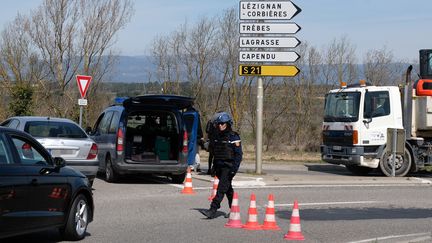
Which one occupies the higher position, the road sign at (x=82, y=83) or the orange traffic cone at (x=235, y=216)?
the road sign at (x=82, y=83)

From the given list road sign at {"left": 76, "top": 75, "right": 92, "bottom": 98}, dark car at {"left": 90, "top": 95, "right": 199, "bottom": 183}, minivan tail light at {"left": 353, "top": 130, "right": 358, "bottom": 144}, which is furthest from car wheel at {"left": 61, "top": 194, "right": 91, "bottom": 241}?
minivan tail light at {"left": 353, "top": 130, "right": 358, "bottom": 144}

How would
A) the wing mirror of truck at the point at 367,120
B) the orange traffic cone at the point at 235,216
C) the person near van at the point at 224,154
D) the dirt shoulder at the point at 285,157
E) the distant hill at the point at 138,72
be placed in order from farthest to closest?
the distant hill at the point at 138,72 < the dirt shoulder at the point at 285,157 < the wing mirror of truck at the point at 367,120 < the person near van at the point at 224,154 < the orange traffic cone at the point at 235,216

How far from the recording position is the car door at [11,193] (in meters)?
7.56

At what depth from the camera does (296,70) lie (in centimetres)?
1916

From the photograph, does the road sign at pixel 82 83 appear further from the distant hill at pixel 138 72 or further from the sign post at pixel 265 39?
the distant hill at pixel 138 72

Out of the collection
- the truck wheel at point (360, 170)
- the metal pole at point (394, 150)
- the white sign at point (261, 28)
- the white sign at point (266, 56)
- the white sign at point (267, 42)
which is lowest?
the truck wheel at point (360, 170)

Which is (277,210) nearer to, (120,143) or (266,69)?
(120,143)

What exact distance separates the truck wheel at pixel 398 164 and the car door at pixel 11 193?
1532 centimetres

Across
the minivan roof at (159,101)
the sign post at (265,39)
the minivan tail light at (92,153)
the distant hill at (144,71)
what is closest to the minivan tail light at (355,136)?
the sign post at (265,39)

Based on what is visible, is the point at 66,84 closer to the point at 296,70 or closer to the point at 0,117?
the point at 0,117

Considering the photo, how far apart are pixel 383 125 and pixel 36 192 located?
588 inches

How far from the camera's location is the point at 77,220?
9.20 m

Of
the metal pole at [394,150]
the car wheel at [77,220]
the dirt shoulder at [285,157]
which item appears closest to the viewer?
the car wheel at [77,220]

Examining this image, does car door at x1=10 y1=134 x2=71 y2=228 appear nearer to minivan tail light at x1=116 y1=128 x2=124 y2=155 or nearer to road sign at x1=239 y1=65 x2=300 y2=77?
minivan tail light at x1=116 y1=128 x2=124 y2=155
